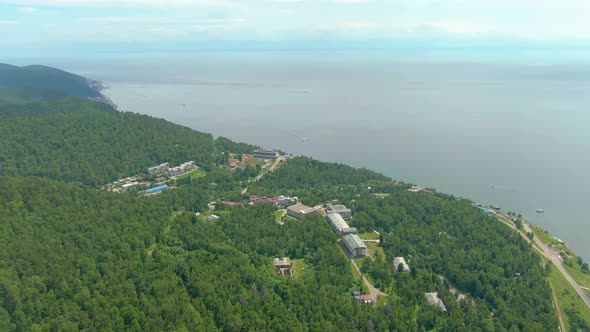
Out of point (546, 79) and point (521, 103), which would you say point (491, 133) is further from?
point (546, 79)

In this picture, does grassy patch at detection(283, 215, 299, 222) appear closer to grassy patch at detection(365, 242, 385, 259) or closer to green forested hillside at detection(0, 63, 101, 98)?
grassy patch at detection(365, 242, 385, 259)

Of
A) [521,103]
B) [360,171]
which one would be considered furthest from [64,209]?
[521,103]

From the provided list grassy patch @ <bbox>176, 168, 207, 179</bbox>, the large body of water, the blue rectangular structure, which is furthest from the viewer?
the large body of water

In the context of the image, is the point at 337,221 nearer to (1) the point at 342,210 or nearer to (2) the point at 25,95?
(1) the point at 342,210

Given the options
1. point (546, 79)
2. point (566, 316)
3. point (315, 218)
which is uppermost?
point (546, 79)

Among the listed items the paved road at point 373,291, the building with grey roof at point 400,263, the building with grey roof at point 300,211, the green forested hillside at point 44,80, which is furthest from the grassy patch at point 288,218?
the green forested hillside at point 44,80

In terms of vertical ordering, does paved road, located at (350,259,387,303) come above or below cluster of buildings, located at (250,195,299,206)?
below

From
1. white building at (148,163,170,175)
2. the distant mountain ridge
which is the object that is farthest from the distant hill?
white building at (148,163,170,175)
